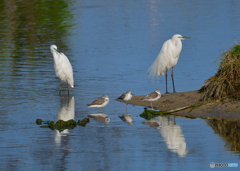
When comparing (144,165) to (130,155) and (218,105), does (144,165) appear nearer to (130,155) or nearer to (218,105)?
(130,155)

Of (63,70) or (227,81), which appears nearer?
(227,81)

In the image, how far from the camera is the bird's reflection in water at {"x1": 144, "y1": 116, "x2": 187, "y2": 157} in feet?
26.5

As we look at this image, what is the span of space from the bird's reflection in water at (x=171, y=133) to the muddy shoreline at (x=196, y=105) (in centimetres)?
79

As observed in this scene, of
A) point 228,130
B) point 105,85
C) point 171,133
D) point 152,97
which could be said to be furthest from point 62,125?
point 105,85

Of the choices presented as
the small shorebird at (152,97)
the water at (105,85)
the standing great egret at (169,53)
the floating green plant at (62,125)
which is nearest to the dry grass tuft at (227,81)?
the small shorebird at (152,97)

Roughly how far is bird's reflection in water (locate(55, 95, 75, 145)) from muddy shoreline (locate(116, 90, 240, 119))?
1627 mm

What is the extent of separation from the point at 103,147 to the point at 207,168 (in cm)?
200

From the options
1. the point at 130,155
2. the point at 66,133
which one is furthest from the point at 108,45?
the point at 130,155

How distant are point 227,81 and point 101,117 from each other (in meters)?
3.15

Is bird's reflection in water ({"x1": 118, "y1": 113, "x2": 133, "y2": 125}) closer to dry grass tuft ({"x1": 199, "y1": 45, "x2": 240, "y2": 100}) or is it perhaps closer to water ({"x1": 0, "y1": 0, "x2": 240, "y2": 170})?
water ({"x1": 0, "y1": 0, "x2": 240, "y2": 170})

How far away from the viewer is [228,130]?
915 cm

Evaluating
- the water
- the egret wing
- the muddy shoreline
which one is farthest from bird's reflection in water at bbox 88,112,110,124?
the egret wing

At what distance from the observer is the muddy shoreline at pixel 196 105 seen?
10.4 m

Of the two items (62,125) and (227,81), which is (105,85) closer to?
(227,81)
